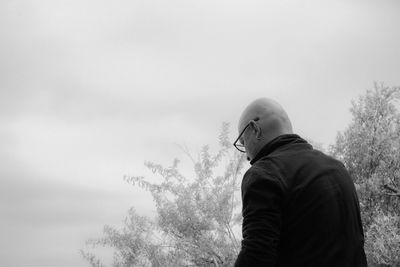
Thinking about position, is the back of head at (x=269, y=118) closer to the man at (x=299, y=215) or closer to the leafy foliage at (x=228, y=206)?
the man at (x=299, y=215)

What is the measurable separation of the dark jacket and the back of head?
0.91ft

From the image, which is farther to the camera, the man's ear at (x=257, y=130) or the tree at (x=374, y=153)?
the tree at (x=374, y=153)

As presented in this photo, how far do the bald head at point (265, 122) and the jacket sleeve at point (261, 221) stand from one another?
36cm

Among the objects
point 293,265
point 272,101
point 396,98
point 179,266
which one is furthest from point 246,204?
point 396,98

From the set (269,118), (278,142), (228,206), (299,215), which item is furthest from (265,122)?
(228,206)

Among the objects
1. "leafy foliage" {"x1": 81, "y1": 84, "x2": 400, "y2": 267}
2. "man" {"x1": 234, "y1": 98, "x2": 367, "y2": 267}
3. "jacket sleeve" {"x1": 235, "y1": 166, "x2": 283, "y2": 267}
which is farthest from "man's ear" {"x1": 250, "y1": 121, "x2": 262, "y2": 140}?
"leafy foliage" {"x1": 81, "y1": 84, "x2": 400, "y2": 267}

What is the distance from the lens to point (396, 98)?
73.1 ft

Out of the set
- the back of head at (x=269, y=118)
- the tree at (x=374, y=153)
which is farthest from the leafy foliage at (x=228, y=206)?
the back of head at (x=269, y=118)

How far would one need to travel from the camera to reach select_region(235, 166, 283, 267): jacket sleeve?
3.02 metres

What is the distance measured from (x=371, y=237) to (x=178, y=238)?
5.87 meters

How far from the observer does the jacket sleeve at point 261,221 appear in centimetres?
302

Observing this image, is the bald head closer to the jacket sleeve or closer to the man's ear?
the man's ear

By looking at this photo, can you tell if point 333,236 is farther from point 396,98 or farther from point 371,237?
point 396,98

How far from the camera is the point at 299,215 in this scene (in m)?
3.06
